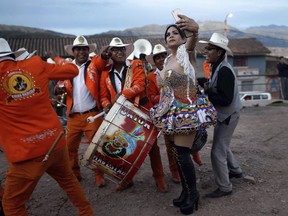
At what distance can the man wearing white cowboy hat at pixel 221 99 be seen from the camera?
3520mm

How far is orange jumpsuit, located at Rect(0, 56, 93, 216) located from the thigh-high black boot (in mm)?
1284

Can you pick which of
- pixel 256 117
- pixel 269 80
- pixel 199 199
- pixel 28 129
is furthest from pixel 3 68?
pixel 269 80

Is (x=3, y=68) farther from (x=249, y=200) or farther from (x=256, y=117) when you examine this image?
(x=256, y=117)

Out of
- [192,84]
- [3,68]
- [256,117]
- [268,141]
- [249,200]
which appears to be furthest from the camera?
[256,117]

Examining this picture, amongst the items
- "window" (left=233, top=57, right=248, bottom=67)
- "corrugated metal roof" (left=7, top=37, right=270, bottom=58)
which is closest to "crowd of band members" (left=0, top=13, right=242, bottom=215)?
"corrugated metal roof" (left=7, top=37, right=270, bottom=58)

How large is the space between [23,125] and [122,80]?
5.06 ft

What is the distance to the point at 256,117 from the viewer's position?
912cm

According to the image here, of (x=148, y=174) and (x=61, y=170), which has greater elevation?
(x=61, y=170)

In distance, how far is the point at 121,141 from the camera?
339 cm

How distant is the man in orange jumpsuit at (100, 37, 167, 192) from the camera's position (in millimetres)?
3930

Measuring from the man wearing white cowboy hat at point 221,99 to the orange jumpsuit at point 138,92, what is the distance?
2.19ft

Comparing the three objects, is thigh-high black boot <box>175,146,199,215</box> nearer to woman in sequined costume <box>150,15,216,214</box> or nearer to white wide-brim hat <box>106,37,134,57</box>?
woman in sequined costume <box>150,15,216,214</box>

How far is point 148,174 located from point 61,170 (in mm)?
1938

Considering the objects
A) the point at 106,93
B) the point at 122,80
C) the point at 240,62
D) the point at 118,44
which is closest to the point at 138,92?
Result: the point at 122,80
